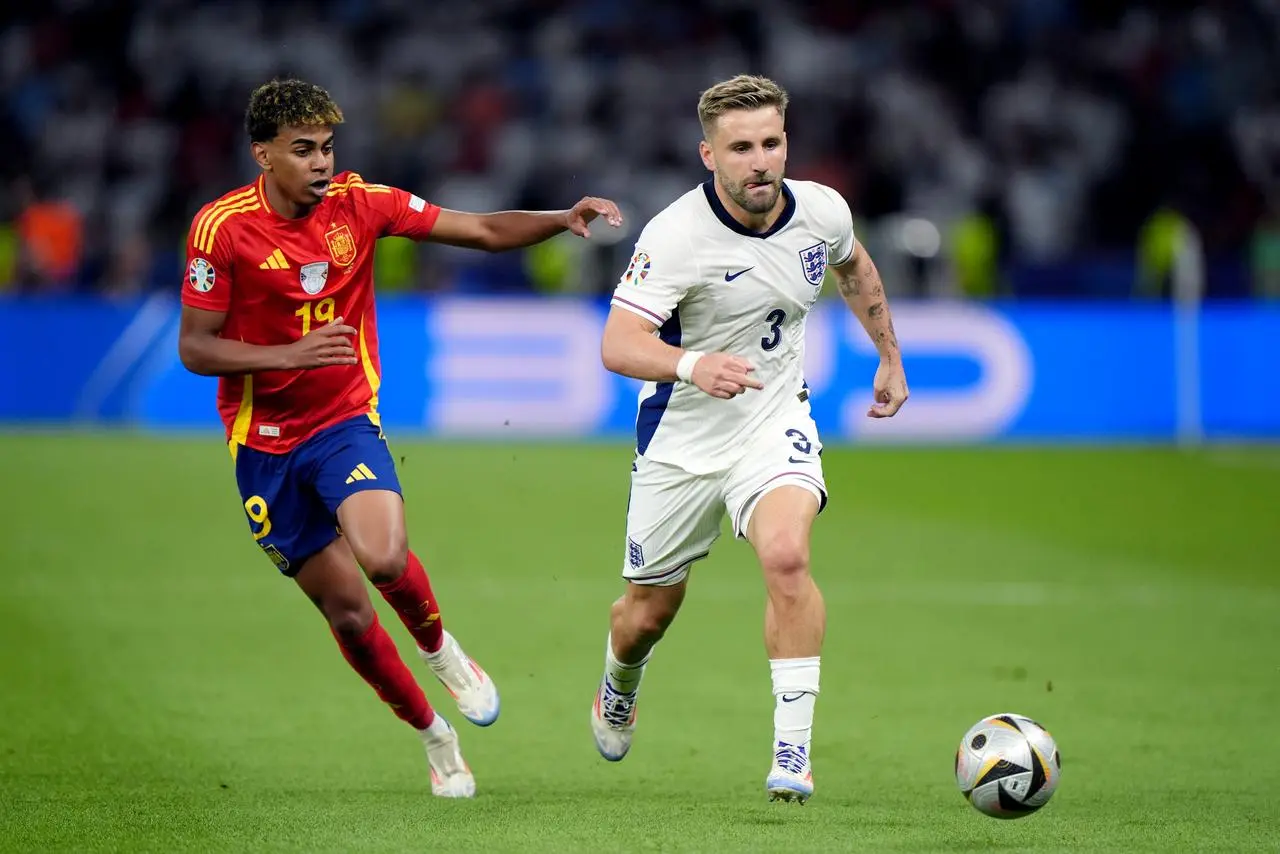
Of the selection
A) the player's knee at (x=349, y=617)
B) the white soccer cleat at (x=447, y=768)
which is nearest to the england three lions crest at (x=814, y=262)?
the player's knee at (x=349, y=617)

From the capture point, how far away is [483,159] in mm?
25375

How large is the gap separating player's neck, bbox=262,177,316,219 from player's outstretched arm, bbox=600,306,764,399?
123cm

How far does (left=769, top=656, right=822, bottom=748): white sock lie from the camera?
636 centimetres

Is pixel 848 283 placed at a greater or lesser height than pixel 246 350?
greater

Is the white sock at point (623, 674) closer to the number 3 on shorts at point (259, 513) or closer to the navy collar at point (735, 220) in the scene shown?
the number 3 on shorts at point (259, 513)

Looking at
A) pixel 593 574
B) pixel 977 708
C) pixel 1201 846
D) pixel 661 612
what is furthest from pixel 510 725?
pixel 593 574

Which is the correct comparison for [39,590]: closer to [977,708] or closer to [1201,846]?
[977,708]

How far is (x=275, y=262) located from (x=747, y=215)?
1670mm

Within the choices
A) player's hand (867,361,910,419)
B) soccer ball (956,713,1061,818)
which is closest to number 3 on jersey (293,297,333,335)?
player's hand (867,361,910,419)

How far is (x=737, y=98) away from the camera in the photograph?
21.5 feet

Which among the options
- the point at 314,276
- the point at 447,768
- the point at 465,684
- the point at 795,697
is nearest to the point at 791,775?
the point at 795,697

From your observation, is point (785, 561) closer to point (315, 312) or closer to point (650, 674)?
point (315, 312)

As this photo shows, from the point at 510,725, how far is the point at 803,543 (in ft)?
7.96

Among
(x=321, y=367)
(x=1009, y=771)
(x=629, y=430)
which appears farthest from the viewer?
(x=629, y=430)
